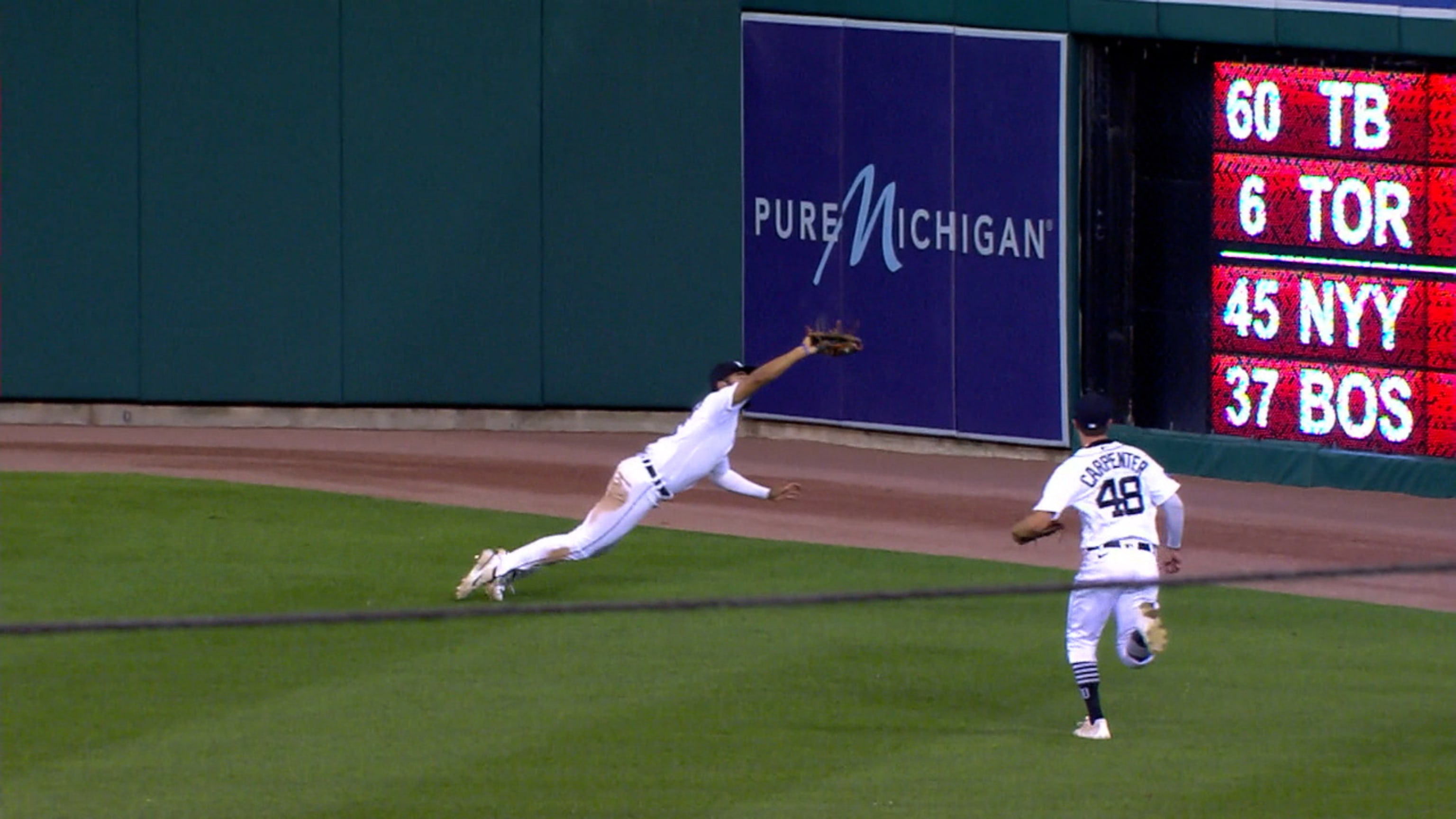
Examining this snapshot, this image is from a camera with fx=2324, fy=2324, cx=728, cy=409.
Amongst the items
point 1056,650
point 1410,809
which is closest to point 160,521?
point 1056,650

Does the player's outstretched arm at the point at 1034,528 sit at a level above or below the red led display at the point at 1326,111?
below

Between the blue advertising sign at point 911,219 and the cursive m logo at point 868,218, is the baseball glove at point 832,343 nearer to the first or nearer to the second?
the blue advertising sign at point 911,219

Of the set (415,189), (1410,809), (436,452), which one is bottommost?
(1410,809)

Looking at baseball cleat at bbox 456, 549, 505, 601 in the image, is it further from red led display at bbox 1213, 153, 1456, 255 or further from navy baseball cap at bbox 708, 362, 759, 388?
red led display at bbox 1213, 153, 1456, 255

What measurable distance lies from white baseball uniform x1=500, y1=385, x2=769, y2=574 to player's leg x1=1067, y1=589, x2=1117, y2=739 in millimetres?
2796

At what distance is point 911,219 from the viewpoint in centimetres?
1747

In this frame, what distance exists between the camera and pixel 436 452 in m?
17.9

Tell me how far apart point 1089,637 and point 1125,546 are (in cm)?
41

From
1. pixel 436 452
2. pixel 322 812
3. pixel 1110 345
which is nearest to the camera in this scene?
pixel 322 812

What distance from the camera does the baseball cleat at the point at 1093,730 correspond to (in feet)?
31.7

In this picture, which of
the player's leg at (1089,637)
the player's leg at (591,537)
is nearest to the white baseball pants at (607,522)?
the player's leg at (591,537)

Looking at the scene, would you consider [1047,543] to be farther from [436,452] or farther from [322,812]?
[322,812]

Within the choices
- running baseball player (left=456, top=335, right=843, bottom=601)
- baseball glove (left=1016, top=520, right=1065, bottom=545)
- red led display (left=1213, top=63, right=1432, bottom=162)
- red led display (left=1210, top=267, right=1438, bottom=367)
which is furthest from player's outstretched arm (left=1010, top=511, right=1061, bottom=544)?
red led display (left=1213, top=63, right=1432, bottom=162)

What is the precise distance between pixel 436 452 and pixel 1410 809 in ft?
34.1
